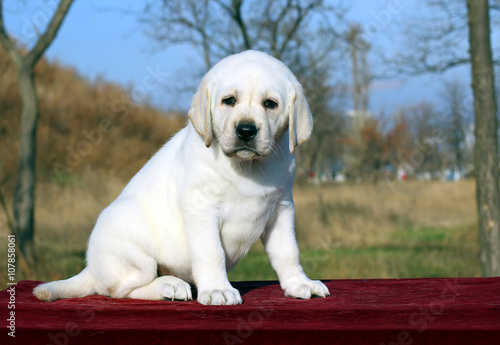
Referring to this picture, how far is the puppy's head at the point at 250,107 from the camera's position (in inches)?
107

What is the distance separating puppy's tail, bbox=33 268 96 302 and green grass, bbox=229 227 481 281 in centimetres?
493

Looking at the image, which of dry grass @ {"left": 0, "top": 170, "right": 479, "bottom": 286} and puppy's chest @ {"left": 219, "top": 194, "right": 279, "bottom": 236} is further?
dry grass @ {"left": 0, "top": 170, "right": 479, "bottom": 286}

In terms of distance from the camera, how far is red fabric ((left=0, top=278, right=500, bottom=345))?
222cm

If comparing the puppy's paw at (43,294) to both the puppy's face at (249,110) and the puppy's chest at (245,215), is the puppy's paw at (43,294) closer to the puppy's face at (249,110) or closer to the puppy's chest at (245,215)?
the puppy's chest at (245,215)

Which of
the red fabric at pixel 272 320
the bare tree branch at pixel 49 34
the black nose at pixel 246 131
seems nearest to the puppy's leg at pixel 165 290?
the red fabric at pixel 272 320

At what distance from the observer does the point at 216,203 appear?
2887mm

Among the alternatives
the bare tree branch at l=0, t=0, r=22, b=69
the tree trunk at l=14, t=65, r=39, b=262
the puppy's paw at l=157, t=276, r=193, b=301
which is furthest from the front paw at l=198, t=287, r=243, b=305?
the bare tree branch at l=0, t=0, r=22, b=69

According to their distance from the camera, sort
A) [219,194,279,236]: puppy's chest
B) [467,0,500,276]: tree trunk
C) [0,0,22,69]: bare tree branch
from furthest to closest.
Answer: [0,0,22,69]: bare tree branch, [467,0,500,276]: tree trunk, [219,194,279,236]: puppy's chest

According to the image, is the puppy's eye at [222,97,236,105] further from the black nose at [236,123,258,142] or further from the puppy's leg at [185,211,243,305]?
the puppy's leg at [185,211,243,305]

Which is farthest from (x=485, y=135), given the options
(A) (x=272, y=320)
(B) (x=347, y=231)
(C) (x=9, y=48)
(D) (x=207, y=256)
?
(B) (x=347, y=231)

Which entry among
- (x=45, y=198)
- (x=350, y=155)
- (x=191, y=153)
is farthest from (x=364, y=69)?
(x=191, y=153)

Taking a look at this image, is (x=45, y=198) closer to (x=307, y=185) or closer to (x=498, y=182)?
(x=307, y=185)

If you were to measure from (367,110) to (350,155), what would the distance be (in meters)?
5.52

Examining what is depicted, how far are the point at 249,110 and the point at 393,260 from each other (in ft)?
24.6
